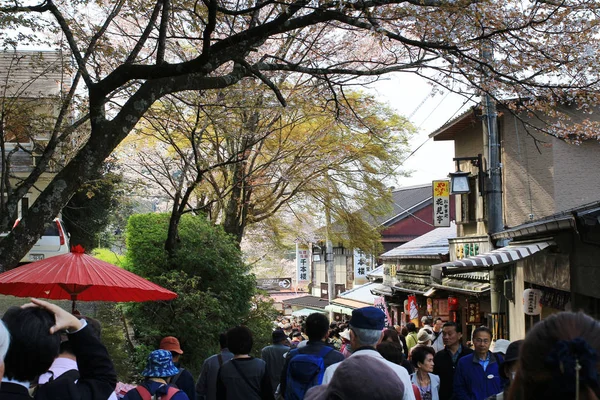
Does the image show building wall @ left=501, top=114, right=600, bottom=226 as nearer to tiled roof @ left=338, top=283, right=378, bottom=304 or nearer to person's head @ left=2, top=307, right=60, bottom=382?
tiled roof @ left=338, top=283, right=378, bottom=304

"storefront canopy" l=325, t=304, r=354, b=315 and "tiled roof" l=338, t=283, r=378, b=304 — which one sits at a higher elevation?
"tiled roof" l=338, t=283, r=378, b=304

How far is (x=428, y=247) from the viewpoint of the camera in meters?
27.6

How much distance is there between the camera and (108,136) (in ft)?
28.2

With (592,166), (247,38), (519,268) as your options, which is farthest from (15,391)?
(592,166)

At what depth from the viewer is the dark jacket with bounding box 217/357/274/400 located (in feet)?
21.9

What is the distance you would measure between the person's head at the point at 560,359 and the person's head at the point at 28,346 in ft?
6.69

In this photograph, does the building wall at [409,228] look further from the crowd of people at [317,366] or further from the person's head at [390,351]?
the person's head at [390,351]

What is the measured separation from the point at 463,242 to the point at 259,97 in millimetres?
10163

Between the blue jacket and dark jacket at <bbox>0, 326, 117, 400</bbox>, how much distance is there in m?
4.43

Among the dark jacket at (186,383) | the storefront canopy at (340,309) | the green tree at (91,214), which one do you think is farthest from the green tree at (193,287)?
the storefront canopy at (340,309)

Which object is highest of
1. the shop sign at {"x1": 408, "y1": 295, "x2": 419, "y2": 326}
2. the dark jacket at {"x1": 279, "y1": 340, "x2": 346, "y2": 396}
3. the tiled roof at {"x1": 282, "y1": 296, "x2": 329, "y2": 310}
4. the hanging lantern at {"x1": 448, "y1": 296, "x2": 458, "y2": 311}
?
the dark jacket at {"x1": 279, "y1": 340, "x2": 346, "y2": 396}

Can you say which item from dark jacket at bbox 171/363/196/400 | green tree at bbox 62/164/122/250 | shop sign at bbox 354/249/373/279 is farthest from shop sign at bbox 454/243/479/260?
shop sign at bbox 354/249/373/279

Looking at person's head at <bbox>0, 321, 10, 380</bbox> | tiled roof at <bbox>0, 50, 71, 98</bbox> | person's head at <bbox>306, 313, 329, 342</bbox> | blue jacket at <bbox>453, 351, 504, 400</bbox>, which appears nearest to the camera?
person's head at <bbox>0, 321, 10, 380</bbox>

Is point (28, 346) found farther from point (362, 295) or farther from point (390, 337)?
point (362, 295)
